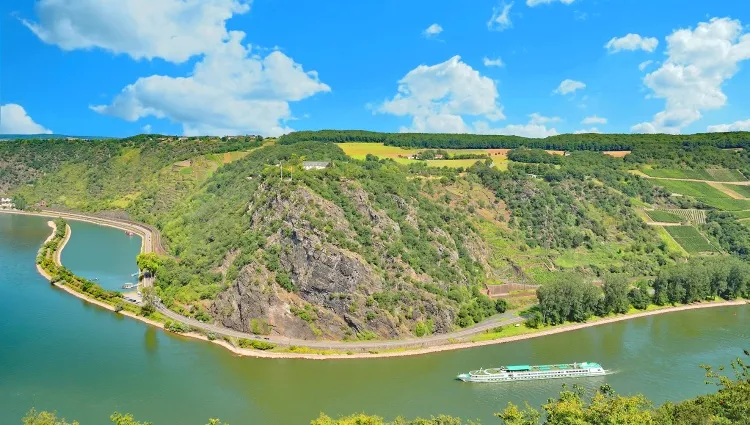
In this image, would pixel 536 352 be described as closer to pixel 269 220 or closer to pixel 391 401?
pixel 391 401

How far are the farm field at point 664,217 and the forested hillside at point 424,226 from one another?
363 millimetres

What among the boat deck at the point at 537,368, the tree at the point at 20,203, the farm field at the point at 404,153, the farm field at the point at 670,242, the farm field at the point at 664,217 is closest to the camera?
the boat deck at the point at 537,368

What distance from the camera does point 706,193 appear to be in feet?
349

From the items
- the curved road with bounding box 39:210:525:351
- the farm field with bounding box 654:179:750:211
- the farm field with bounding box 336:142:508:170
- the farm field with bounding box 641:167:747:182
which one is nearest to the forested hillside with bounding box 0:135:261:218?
the farm field with bounding box 336:142:508:170

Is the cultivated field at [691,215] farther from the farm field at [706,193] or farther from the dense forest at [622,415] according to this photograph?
the dense forest at [622,415]

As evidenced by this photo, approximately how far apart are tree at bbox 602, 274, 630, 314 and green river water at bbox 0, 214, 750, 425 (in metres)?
2.59

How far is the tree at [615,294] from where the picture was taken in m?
67.6

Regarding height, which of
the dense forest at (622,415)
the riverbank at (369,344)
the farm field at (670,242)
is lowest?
the riverbank at (369,344)

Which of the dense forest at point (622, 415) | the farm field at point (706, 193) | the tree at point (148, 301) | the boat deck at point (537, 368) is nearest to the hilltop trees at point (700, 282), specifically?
the farm field at point (706, 193)

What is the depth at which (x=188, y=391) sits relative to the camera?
145 ft

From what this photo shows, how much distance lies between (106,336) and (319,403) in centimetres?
2828

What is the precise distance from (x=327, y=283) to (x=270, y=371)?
12292mm

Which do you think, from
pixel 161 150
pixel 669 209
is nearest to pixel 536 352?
pixel 669 209

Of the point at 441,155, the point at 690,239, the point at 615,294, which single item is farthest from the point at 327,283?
the point at 690,239
